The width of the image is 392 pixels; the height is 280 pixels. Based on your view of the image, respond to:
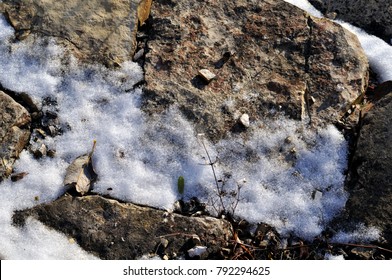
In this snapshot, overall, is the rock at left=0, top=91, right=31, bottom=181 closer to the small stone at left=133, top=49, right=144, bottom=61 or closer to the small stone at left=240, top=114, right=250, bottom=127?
the small stone at left=133, top=49, right=144, bottom=61

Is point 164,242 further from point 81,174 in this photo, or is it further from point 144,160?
point 81,174

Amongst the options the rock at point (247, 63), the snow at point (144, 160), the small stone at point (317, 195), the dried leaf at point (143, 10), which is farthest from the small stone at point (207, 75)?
the small stone at point (317, 195)

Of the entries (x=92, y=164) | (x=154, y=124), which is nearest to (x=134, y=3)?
(x=154, y=124)

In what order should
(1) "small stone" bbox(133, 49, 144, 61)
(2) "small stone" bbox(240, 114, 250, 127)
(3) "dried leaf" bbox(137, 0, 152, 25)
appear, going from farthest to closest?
(3) "dried leaf" bbox(137, 0, 152, 25) < (1) "small stone" bbox(133, 49, 144, 61) < (2) "small stone" bbox(240, 114, 250, 127)

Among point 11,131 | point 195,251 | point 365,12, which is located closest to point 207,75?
point 195,251

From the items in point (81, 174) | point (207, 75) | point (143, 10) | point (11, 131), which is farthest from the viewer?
point (143, 10)

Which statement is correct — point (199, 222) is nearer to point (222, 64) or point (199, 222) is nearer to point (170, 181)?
point (170, 181)

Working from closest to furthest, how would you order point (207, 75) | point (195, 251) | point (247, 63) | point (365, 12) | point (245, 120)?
1. point (195, 251)
2. point (245, 120)
3. point (207, 75)
4. point (247, 63)
5. point (365, 12)

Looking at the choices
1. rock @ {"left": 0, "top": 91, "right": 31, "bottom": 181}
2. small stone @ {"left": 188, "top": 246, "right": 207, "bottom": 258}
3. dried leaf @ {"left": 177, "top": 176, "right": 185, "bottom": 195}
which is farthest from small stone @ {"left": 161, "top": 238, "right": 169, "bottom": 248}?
rock @ {"left": 0, "top": 91, "right": 31, "bottom": 181}
